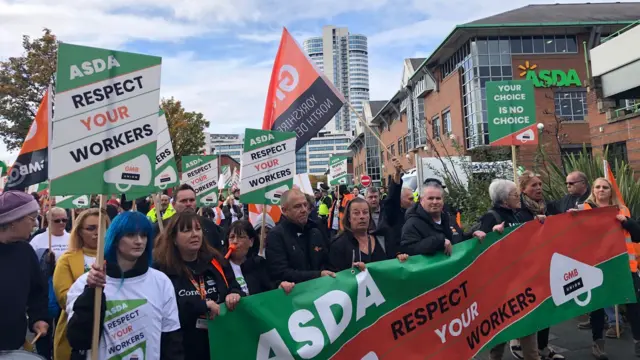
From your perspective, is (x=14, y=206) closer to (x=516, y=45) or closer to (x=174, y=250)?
(x=174, y=250)

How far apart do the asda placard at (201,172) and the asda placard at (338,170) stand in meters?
6.55

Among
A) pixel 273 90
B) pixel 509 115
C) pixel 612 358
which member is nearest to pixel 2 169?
pixel 273 90

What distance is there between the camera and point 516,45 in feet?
107

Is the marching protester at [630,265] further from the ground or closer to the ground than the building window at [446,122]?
closer to the ground

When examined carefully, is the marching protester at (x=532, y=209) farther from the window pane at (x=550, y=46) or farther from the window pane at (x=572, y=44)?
the window pane at (x=572, y=44)

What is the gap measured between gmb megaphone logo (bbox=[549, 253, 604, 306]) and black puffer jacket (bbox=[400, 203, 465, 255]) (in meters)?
1.29

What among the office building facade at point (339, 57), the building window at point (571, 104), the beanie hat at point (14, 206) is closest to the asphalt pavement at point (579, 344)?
the beanie hat at point (14, 206)

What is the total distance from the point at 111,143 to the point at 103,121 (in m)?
0.15

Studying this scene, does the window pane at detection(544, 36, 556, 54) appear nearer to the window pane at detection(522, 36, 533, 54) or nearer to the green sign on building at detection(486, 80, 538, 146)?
the window pane at detection(522, 36, 533, 54)

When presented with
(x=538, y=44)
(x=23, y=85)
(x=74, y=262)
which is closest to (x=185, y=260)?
(x=74, y=262)

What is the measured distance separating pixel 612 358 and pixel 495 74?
29521 mm

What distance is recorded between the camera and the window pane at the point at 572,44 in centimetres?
3222

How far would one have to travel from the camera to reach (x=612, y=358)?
518 centimetres

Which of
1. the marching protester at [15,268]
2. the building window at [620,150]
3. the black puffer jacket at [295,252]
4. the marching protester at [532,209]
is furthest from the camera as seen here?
the building window at [620,150]
